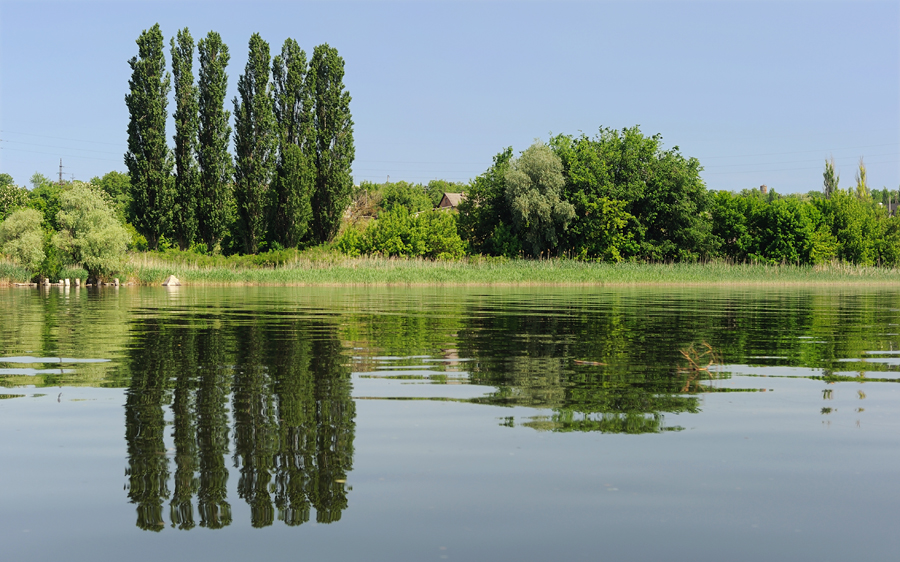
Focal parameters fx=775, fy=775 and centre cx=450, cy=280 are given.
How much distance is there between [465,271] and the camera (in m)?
47.5

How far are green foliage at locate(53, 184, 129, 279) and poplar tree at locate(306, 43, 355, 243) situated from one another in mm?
16537

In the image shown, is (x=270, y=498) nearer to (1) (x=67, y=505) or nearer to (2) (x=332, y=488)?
(2) (x=332, y=488)

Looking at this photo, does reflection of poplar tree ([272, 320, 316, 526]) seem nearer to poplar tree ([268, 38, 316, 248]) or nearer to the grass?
the grass

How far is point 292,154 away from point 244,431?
50166 mm

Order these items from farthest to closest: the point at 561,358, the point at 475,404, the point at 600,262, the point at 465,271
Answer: the point at 600,262, the point at 465,271, the point at 561,358, the point at 475,404

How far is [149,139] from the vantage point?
169ft

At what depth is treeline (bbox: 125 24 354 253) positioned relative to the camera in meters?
51.8

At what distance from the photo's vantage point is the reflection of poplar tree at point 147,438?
3.98m

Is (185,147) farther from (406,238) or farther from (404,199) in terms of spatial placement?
(404,199)

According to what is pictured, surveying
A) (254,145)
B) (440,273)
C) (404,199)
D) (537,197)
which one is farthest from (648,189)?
(404,199)

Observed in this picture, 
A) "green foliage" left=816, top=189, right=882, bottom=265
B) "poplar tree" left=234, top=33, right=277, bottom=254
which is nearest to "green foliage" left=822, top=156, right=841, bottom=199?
→ "green foliage" left=816, top=189, right=882, bottom=265

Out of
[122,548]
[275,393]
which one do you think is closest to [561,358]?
[275,393]

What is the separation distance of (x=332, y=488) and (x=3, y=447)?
256 centimetres

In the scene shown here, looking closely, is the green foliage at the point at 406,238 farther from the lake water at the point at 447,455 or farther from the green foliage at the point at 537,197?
the lake water at the point at 447,455
